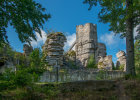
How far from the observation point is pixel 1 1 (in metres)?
6.52

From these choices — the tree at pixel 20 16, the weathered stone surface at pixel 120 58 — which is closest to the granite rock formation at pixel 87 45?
the weathered stone surface at pixel 120 58

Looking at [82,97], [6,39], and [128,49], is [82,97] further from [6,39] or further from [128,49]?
[6,39]

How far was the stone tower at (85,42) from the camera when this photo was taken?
3422 centimetres

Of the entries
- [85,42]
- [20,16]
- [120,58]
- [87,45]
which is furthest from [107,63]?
[20,16]

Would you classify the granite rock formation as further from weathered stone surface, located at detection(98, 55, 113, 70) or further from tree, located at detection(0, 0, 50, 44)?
tree, located at detection(0, 0, 50, 44)

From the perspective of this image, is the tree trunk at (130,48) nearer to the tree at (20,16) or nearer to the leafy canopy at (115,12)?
the leafy canopy at (115,12)

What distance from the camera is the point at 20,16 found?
732 centimetres

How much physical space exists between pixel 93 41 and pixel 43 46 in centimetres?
1673

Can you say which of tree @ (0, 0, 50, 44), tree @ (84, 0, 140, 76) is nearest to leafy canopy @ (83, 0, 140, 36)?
tree @ (84, 0, 140, 76)

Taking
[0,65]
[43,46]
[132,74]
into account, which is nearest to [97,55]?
[43,46]

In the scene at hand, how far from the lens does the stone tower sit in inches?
1347

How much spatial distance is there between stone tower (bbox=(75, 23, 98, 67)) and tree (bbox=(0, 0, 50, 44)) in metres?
25.1

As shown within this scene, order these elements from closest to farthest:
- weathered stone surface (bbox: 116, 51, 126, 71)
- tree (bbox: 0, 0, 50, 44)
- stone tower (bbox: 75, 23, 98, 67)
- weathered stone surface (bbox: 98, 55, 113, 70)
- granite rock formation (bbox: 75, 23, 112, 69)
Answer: tree (bbox: 0, 0, 50, 44), weathered stone surface (bbox: 98, 55, 113, 70), weathered stone surface (bbox: 116, 51, 126, 71), granite rock formation (bbox: 75, 23, 112, 69), stone tower (bbox: 75, 23, 98, 67)

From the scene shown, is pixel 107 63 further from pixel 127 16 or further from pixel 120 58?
pixel 127 16
